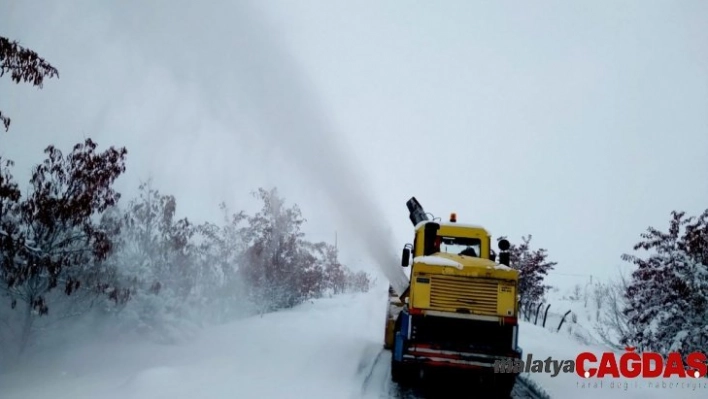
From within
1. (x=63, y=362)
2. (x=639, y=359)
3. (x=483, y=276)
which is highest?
(x=483, y=276)

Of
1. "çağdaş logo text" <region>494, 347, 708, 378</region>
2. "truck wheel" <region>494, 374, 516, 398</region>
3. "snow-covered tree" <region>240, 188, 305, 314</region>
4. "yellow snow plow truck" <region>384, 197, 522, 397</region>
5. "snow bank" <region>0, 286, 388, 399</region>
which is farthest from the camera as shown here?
"snow-covered tree" <region>240, 188, 305, 314</region>

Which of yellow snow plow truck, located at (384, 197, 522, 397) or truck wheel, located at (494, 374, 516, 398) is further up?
yellow snow plow truck, located at (384, 197, 522, 397)

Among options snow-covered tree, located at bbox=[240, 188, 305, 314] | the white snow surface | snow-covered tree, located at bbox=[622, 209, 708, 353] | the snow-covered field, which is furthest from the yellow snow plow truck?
snow-covered tree, located at bbox=[240, 188, 305, 314]

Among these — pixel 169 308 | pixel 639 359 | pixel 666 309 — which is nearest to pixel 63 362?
pixel 169 308

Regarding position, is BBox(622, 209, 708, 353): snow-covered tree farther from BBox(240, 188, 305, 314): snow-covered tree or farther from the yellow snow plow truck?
BBox(240, 188, 305, 314): snow-covered tree

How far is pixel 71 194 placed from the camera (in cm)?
838

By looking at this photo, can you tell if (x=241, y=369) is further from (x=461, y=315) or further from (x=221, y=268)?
(x=221, y=268)

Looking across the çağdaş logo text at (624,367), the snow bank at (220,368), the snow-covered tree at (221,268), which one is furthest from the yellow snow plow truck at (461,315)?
the snow-covered tree at (221,268)

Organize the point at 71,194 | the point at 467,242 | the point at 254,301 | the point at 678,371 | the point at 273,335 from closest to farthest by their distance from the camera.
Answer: the point at 71,194 < the point at 678,371 < the point at 467,242 < the point at 273,335 < the point at 254,301

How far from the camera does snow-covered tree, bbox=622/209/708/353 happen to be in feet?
36.4

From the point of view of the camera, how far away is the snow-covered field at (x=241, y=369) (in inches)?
270

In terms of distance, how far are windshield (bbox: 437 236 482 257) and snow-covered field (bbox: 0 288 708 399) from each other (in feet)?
9.73

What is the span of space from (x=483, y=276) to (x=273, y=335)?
22.9 ft

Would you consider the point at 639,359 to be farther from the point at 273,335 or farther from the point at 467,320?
the point at 273,335
